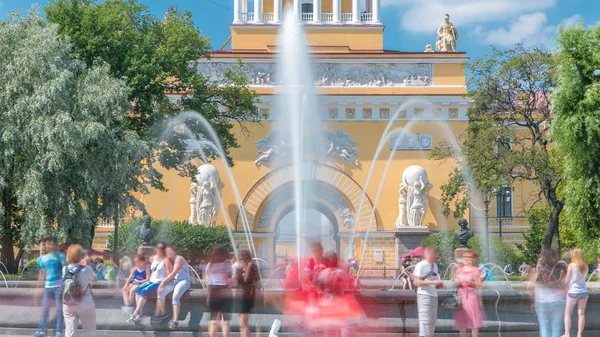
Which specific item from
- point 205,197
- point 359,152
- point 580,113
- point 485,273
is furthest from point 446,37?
point 485,273

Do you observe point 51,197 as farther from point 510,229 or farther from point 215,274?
point 510,229

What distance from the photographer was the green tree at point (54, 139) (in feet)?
77.4

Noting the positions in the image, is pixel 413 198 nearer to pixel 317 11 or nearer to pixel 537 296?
pixel 317 11

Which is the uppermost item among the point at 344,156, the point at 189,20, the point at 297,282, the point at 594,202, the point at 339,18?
the point at 339,18

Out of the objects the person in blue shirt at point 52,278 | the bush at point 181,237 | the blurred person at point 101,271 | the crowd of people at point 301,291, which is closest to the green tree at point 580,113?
the crowd of people at point 301,291

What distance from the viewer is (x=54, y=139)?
76.7 ft

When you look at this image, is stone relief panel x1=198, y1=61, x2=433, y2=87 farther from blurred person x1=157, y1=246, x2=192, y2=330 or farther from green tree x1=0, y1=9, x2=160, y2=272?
blurred person x1=157, y1=246, x2=192, y2=330

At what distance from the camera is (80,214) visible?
24812 millimetres

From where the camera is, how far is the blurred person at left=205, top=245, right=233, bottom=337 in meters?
12.7

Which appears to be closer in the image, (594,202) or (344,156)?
(594,202)

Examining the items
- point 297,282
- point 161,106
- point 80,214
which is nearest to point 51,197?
point 80,214

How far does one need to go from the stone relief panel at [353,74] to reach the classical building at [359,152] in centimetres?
4

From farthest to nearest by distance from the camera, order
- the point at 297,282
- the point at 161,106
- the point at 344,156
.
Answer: the point at 344,156, the point at 161,106, the point at 297,282

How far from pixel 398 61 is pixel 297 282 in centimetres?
2993
